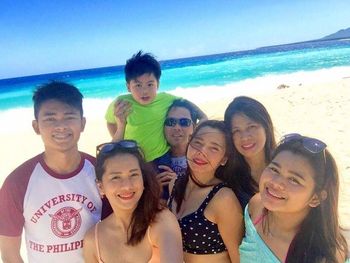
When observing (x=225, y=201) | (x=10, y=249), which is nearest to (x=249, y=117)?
(x=225, y=201)

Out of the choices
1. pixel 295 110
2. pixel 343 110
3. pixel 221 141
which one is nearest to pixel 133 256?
pixel 221 141

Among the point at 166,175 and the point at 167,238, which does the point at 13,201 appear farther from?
the point at 166,175

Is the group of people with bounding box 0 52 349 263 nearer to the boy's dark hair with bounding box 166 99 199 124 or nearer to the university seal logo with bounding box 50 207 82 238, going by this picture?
the university seal logo with bounding box 50 207 82 238

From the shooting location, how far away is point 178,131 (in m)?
4.09

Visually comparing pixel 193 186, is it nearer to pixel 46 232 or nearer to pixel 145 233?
pixel 145 233

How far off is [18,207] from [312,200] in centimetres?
182

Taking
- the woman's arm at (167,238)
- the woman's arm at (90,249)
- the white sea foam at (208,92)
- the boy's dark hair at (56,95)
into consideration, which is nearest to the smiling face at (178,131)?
the boy's dark hair at (56,95)

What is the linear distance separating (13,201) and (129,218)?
74 centimetres

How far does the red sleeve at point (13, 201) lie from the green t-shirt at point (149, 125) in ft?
6.11

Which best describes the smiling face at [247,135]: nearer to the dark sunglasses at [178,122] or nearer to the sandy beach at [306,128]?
the dark sunglasses at [178,122]

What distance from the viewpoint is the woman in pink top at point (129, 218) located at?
2.54 metres

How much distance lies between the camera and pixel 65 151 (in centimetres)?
274

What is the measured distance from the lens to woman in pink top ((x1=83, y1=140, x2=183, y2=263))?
8.32 feet

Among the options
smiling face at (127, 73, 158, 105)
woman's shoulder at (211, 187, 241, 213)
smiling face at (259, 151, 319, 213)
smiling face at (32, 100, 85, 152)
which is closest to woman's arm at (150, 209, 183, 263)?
woman's shoulder at (211, 187, 241, 213)
